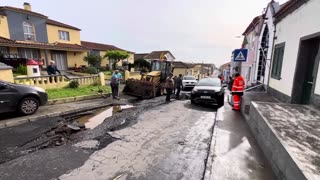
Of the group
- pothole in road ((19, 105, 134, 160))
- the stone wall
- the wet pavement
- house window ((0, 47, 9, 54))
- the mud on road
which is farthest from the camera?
Answer: house window ((0, 47, 9, 54))

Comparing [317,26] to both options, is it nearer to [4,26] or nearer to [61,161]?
[61,161]

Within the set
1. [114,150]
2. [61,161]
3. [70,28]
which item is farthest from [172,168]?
[70,28]

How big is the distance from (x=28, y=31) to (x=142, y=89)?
1630cm

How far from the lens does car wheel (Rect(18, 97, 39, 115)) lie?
6.60 meters

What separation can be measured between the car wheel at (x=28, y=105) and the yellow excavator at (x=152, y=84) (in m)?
5.97

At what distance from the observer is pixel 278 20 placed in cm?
813

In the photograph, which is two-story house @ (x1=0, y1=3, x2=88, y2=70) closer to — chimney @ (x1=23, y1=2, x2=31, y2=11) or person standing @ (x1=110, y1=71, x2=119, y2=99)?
chimney @ (x1=23, y1=2, x2=31, y2=11)

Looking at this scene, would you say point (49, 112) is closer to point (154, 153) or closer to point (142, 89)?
point (154, 153)

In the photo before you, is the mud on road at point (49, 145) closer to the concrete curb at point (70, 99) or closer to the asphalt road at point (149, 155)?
the asphalt road at point (149, 155)

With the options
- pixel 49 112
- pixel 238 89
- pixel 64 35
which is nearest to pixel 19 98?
pixel 49 112

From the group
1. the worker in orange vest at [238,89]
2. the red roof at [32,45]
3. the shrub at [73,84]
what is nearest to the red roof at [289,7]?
the worker in orange vest at [238,89]

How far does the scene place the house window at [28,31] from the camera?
18.8m

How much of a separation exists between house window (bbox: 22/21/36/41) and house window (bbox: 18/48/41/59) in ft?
6.23

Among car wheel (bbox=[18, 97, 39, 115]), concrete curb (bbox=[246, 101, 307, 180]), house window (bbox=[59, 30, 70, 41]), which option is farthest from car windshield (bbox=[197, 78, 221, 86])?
house window (bbox=[59, 30, 70, 41])
